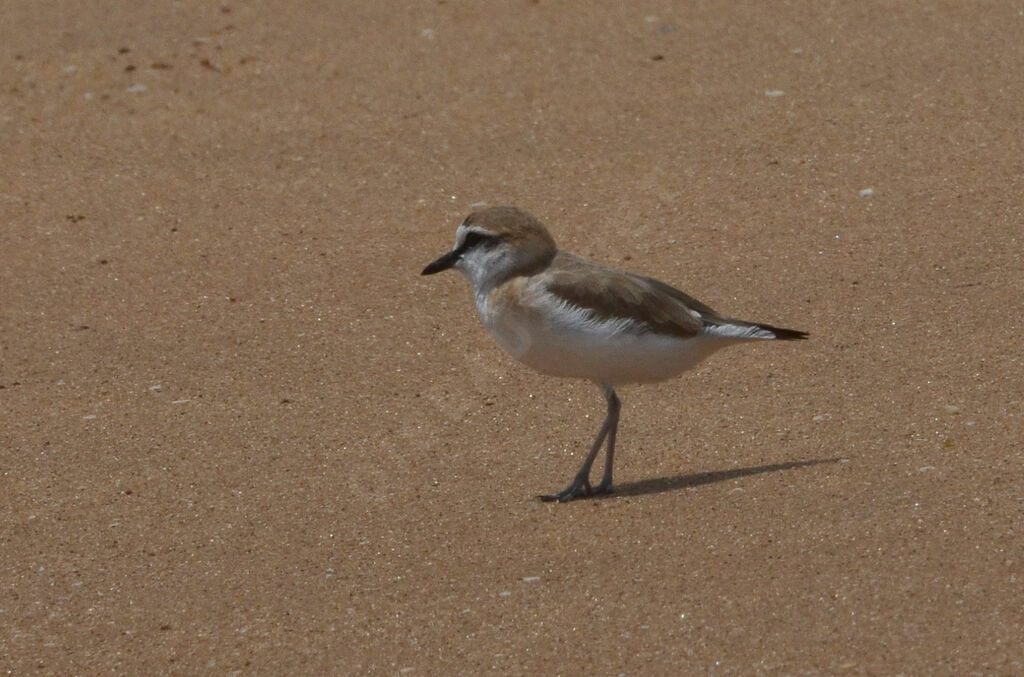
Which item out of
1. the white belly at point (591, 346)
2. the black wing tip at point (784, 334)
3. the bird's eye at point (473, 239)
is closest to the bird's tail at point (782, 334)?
the black wing tip at point (784, 334)

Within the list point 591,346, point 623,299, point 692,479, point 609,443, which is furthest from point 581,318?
point 692,479

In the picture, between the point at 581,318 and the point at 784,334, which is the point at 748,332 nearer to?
the point at 784,334

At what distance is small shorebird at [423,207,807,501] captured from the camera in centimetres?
647

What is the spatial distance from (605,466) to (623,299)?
0.67 m

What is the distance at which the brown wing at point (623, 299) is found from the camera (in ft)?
21.3

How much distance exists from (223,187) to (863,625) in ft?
18.3

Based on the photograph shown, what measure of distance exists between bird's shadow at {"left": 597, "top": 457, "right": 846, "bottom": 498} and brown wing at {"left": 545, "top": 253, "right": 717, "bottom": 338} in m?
0.56

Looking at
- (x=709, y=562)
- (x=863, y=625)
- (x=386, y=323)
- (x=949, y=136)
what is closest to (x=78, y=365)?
(x=386, y=323)

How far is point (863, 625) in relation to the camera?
5449 millimetres

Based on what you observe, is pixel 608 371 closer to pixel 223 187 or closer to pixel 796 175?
pixel 796 175

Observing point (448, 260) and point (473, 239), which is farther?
point (448, 260)

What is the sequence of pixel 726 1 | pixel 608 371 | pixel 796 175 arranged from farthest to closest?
pixel 726 1
pixel 796 175
pixel 608 371

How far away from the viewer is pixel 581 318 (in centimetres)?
644

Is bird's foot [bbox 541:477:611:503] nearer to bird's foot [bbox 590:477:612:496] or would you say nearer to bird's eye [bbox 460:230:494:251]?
bird's foot [bbox 590:477:612:496]
